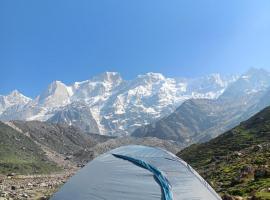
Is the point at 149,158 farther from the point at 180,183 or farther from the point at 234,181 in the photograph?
the point at 234,181

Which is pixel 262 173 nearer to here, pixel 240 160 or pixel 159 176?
pixel 159 176

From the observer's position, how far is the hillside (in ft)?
101

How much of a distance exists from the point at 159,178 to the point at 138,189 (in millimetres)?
889

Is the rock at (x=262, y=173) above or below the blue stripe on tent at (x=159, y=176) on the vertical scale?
above

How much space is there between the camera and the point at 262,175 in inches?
1276

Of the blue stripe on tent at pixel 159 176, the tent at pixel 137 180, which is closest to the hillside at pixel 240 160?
the tent at pixel 137 180

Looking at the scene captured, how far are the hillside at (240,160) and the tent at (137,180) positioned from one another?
26.4 feet

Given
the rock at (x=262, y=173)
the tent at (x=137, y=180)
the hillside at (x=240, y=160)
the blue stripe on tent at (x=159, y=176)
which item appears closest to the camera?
the blue stripe on tent at (x=159, y=176)

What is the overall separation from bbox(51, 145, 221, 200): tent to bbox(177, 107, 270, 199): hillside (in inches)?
317

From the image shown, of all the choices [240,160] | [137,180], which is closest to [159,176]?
[137,180]

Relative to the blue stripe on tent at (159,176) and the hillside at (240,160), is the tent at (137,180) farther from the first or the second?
the hillside at (240,160)

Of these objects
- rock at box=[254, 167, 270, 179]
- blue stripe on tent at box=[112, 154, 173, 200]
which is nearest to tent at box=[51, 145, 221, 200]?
blue stripe on tent at box=[112, 154, 173, 200]

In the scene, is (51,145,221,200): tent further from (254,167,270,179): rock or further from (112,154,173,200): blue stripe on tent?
(254,167,270,179): rock

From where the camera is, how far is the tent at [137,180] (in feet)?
53.3
